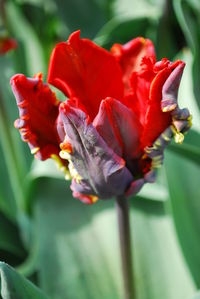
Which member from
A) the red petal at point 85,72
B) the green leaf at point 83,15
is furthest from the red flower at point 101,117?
the green leaf at point 83,15

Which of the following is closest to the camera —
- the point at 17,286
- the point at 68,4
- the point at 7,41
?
the point at 17,286

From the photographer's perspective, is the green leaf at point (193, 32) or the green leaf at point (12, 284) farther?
the green leaf at point (193, 32)

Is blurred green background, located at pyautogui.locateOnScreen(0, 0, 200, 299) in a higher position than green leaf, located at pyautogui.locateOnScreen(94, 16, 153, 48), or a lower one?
lower

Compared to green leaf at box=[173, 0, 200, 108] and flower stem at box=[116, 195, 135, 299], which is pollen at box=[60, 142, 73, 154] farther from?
green leaf at box=[173, 0, 200, 108]

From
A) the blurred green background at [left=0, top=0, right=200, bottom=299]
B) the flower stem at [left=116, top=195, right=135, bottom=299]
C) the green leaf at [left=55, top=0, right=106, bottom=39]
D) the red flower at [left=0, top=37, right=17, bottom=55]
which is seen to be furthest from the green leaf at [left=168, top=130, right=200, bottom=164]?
the green leaf at [left=55, top=0, right=106, bottom=39]

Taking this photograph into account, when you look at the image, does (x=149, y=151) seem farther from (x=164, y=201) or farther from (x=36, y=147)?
(x=164, y=201)

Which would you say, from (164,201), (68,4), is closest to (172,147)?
(164,201)

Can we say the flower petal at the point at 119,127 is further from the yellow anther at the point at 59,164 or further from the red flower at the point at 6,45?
the red flower at the point at 6,45
